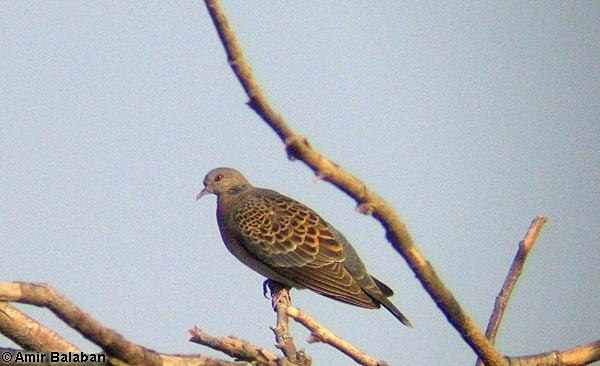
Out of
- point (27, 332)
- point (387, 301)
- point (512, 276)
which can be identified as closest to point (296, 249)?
point (387, 301)

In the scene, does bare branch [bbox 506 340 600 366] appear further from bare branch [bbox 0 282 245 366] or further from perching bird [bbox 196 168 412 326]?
perching bird [bbox 196 168 412 326]

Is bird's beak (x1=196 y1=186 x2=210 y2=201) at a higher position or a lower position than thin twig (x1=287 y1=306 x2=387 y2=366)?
higher

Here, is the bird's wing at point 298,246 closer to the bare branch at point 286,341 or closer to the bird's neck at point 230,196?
the bird's neck at point 230,196

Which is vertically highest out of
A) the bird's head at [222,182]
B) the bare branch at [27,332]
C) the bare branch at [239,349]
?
the bird's head at [222,182]

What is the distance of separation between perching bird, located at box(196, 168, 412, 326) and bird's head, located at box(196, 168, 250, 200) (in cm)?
45

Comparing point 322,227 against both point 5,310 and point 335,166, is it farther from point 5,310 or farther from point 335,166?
point 335,166

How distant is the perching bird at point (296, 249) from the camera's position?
884 cm

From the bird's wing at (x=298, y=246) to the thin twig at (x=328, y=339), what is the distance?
112 inches

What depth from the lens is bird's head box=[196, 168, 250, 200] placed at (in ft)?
33.9

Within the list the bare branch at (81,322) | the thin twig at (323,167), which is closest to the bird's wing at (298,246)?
the bare branch at (81,322)

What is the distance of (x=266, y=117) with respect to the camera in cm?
347

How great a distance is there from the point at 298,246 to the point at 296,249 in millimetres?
38

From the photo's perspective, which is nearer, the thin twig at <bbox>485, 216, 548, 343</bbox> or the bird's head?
the thin twig at <bbox>485, 216, 548, 343</bbox>

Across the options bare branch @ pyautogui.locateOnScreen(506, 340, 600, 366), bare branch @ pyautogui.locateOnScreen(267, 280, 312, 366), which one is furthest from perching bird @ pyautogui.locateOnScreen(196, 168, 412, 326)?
bare branch @ pyautogui.locateOnScreen(506, 340, 600, 366)
